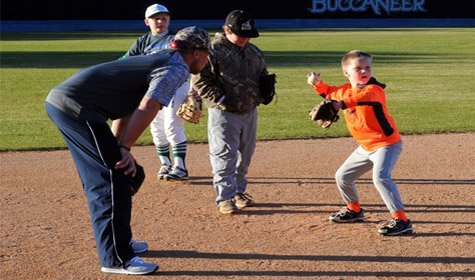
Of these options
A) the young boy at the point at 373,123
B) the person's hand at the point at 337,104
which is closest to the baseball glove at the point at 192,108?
the young boy at the point at 373,123

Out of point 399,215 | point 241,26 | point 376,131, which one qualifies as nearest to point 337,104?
point 376,131

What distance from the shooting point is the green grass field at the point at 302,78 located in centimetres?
1267

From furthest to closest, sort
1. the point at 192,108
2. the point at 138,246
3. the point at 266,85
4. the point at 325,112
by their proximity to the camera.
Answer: the point at 192,108
the point at 266,85
the point at 325,112
the point at 138,246

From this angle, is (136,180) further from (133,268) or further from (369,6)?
(369,6)

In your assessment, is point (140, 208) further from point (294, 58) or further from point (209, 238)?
point (294, 58)

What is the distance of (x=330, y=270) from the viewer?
19.9ft

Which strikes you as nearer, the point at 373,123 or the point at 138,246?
the point at 138,246

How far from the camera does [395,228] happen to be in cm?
685

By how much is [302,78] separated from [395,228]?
13.3 metres

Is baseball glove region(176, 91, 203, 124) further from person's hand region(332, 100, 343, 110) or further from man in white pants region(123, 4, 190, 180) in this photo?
person's hand region(332, 100, 343, 110)

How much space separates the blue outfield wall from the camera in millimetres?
49938

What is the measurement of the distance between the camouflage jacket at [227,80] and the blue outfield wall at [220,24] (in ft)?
135

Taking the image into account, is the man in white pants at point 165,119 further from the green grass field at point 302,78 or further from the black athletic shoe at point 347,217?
the green grass field at point 302,78

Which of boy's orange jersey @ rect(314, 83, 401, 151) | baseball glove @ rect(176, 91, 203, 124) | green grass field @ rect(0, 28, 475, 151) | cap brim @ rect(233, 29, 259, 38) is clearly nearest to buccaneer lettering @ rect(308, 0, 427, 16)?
green grass field @ rect(0, 28, 475, 151)
